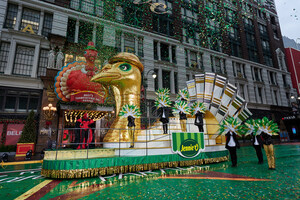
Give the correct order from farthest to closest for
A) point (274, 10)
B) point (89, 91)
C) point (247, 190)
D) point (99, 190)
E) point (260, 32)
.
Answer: point (274, 10), point (260, 32), point (89, 91), point (99, 190), point (247, 190)

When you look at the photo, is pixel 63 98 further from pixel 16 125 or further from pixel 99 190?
pixel 99 190

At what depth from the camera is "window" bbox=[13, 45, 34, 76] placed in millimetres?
13516

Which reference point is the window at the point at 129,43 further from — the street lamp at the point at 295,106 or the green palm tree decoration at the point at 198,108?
the street lamp at the point at 295,106

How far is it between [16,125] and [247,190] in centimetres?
1589

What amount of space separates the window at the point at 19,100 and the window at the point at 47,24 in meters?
5.78

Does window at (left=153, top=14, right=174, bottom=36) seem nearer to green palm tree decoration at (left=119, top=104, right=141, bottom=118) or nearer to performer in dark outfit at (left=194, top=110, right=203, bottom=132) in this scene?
performer in dark outfit at (left=194, top=110, right=203, bottom=132)

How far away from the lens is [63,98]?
10.4 metres

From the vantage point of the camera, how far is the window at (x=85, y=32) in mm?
15505

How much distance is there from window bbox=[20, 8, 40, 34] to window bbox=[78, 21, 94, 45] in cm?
374

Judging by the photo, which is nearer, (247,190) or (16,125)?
(247,190)

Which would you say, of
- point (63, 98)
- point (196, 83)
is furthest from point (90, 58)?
point (196, 83)

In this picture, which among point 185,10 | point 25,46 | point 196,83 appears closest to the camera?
point 196,83

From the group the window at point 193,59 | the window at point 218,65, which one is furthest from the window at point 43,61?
the window at point 218,65

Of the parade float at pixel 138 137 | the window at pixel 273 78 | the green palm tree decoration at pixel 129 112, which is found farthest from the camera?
the window at pixel 273 78
